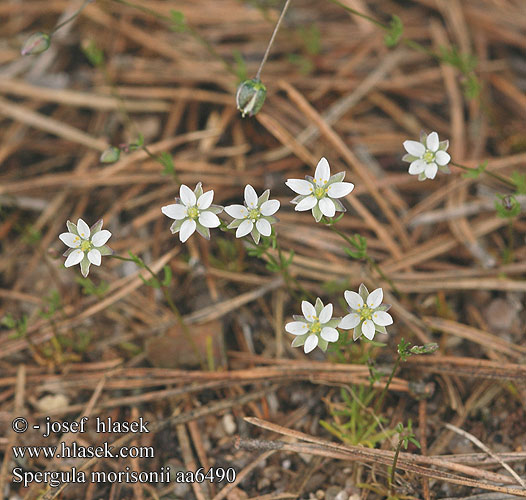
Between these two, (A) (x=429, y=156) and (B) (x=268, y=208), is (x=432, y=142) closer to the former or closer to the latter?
(A) (x=429, y=156)

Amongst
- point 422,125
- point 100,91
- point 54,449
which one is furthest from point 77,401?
point 422,125

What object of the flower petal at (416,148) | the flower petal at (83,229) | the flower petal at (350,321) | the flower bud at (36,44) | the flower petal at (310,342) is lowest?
the flower petal at (310,342)

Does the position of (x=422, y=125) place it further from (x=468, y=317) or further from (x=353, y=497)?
(x=353, y=497)

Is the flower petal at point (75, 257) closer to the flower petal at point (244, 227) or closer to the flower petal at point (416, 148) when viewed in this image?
the flower petal at point (244, 227)

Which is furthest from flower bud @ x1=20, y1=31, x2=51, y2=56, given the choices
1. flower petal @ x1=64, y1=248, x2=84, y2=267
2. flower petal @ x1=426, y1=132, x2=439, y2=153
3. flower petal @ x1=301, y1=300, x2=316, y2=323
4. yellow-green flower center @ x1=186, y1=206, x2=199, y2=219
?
flower petal @ x1=426, y1=132, x2=439, y2=153

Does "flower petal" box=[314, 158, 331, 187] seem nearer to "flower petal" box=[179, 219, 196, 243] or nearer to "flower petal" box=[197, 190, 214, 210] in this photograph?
"flower petal" box=[197, 190, 214, 210]

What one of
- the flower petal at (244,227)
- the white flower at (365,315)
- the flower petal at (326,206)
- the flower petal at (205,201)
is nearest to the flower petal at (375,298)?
the white flower at (365,315)

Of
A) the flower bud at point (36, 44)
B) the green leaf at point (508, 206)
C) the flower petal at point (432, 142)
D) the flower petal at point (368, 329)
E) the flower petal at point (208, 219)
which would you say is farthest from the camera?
the flower bud at point (36, 44)
